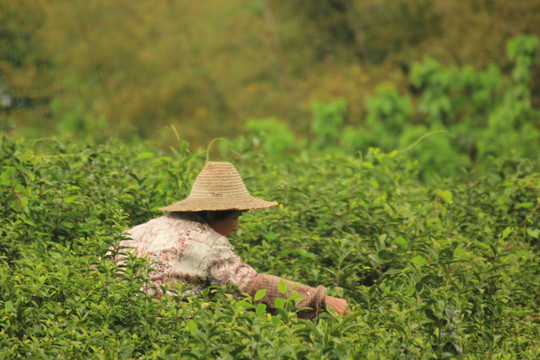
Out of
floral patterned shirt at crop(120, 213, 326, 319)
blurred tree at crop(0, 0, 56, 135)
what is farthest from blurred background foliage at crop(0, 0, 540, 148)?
floral patterned shirt at crop(120, 213, 326, 319)

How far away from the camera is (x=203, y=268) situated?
3270 millimetres

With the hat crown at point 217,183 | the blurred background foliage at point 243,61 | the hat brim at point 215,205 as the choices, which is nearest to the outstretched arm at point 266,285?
the hat brim at point 215,205

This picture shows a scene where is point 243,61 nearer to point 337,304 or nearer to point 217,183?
point 217,183

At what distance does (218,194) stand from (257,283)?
20.4 inches

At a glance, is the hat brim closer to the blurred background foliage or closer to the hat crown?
the hat crown

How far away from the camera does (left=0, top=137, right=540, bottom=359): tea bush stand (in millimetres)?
2611

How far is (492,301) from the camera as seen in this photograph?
3.27m

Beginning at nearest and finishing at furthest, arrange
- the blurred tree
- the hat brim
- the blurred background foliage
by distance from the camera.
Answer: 1. the hat brim
2. the blurred background foliage
3. the blurred tree

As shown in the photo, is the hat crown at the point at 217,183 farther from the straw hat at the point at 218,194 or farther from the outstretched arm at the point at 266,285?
the outstretched arm at the point at 266,285

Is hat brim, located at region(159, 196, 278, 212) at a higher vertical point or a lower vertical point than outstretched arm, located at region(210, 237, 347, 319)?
higher

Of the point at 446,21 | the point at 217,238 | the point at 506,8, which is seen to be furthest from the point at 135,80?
the point at 217,238

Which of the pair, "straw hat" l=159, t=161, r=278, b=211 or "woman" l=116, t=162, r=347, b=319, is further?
"straw hat" l=159, t=161, r=278, b=211

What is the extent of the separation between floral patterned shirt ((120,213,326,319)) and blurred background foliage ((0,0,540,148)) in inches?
337

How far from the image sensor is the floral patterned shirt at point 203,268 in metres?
3.24
